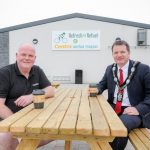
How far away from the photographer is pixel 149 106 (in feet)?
11.2

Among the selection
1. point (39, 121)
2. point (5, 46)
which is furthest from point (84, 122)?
point (5, 46)

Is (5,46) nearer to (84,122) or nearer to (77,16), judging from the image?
(77,16)

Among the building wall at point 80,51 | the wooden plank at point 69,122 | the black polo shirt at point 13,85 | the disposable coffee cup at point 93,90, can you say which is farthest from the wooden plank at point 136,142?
the building wall at point 80,51

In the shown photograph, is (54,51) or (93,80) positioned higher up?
(54,51)

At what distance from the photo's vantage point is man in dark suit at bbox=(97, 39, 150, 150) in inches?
129

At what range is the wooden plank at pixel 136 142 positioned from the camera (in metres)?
2.70

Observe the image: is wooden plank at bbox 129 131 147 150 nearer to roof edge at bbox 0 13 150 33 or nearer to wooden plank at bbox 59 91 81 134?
wooden plank at bbox 59 91 81 134

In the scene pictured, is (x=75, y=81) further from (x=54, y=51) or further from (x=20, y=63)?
(x=20, y=63)

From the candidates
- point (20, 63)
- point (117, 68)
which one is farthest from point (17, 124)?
point (117, 68)

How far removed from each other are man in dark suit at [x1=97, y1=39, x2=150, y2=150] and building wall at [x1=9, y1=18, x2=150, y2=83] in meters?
9.78

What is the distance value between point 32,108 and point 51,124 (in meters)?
0.77

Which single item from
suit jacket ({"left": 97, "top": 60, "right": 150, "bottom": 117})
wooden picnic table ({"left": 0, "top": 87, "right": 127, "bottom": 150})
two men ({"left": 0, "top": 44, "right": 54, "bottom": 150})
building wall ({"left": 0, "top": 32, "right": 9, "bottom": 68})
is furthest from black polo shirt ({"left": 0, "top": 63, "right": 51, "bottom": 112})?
building wall ({"left": 0, "top": 32, "right": 9, "bottom": 68})

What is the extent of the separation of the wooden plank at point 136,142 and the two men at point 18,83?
3.68 feet

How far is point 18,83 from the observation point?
3.48 m
